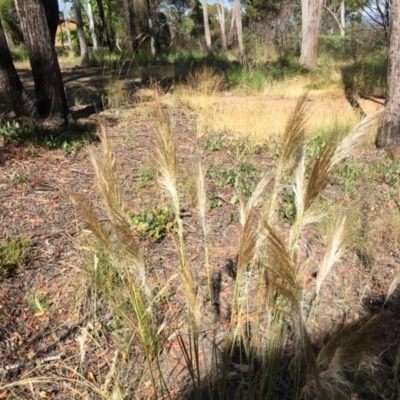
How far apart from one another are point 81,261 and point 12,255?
447 mm

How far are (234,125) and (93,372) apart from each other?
4026mm

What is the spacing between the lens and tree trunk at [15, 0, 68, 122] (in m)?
4.57

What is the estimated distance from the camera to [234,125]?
17.1 feet

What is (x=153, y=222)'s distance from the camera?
112 inches

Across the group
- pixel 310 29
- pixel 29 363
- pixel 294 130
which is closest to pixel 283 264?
pixel 294 130

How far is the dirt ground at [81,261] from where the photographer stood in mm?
1796

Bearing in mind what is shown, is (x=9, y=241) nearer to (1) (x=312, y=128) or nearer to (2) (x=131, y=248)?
(2) (x=131, y=248)

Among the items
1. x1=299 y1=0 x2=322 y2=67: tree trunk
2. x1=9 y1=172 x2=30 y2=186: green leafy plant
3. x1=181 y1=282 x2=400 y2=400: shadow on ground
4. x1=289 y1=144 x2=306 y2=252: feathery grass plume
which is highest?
x1=299 y1=0 x2=322 y2=67: tree trunk

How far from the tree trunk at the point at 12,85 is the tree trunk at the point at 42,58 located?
0.52 ft

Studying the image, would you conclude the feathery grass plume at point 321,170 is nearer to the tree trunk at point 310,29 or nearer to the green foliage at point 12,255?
the green foliage at point 12,255

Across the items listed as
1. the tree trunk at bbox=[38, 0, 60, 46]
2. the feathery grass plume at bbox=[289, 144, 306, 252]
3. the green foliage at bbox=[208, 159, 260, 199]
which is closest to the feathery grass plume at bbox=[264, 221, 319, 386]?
the feathery grass plume at bbox=[289, 144, 306, 252]

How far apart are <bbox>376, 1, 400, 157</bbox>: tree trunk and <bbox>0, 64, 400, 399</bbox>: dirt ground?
0.63 feet

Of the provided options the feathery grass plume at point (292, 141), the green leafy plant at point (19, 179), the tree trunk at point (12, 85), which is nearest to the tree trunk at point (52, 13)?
the tree trunk at point (12, 85)

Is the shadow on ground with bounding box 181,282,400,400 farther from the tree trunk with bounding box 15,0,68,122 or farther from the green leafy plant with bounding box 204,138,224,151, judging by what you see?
the tree trunk with bounding box 15,0,68,122
